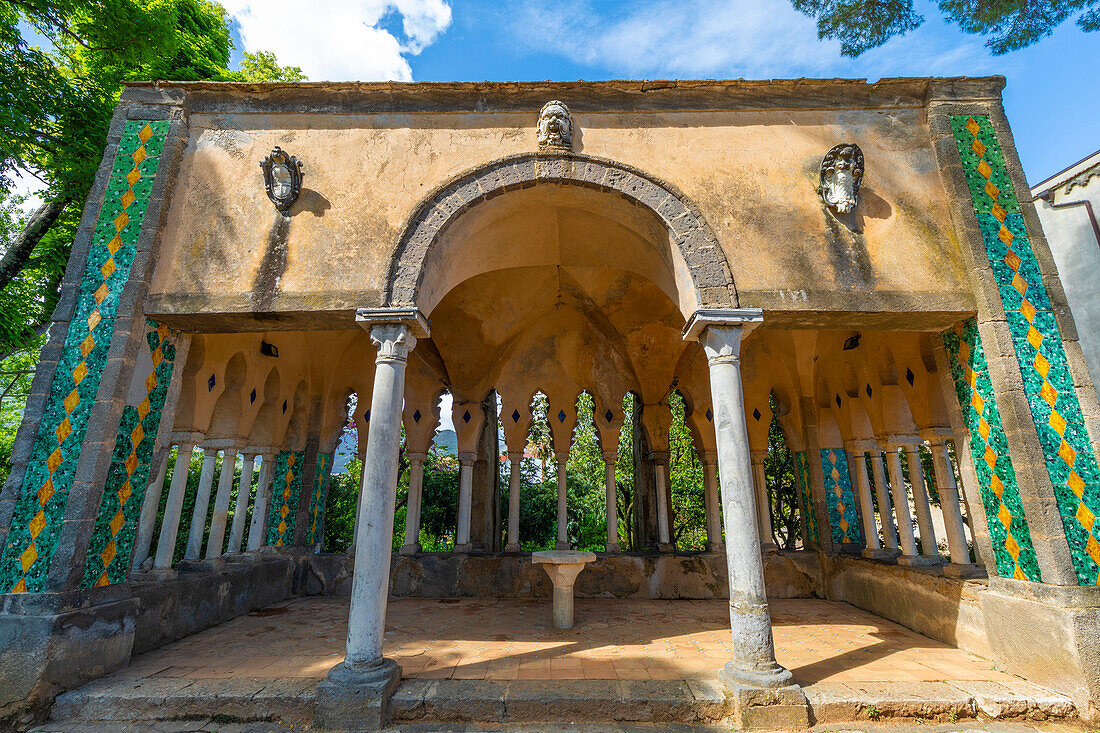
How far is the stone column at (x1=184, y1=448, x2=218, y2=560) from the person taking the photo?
7332 mm

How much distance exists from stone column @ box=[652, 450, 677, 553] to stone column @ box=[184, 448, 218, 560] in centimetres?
720

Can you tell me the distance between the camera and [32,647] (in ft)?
12.7

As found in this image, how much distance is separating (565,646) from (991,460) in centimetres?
454

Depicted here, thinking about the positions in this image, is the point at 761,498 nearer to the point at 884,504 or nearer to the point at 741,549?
the point at 884,504

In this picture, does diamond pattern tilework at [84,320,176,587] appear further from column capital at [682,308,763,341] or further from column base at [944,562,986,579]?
column base at [944,562,986,579]

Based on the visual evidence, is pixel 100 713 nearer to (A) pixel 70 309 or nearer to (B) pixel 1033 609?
(A) pixel 70 309

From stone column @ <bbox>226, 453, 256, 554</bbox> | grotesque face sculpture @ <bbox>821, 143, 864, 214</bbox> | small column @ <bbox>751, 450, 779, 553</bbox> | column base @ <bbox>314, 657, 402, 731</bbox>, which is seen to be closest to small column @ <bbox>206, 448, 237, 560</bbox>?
stone column @ <bbox>226, 453, 256, 554</bbox>

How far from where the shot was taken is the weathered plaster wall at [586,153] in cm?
498

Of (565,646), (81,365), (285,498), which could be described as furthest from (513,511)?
(81,365)

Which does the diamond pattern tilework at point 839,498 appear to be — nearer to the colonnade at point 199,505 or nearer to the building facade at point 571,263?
the building facade at point 571,263

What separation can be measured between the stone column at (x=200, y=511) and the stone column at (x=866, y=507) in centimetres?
994

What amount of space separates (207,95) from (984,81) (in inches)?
349

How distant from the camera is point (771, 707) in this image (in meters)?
3.62

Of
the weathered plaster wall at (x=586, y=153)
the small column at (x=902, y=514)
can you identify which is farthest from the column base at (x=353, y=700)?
the small column at (x=902, y=514)
